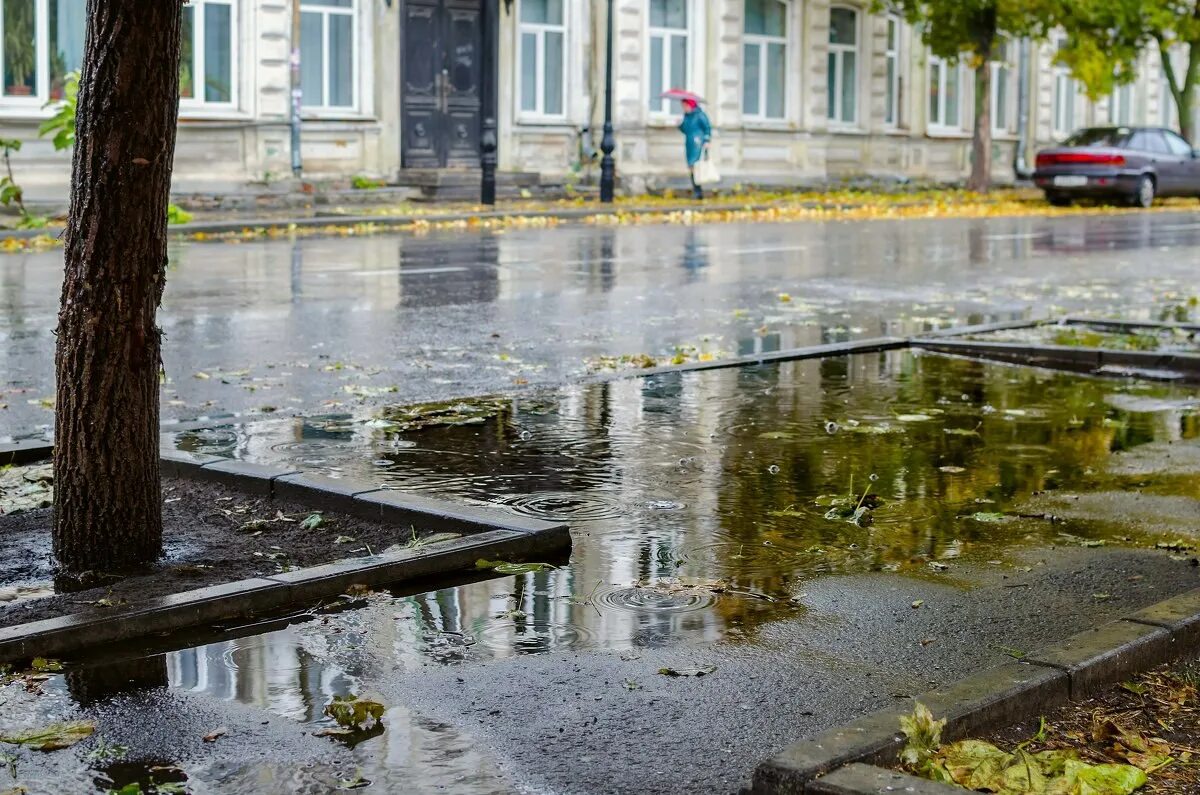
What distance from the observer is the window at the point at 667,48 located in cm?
3391

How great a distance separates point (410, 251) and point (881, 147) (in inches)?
835

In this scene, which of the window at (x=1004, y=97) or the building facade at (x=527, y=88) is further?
the window at (x=1004, y=97)

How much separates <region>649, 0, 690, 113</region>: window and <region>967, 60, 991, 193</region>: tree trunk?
613 cm

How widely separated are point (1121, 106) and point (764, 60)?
57.8 ft

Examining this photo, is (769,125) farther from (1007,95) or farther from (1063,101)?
(1063,101)

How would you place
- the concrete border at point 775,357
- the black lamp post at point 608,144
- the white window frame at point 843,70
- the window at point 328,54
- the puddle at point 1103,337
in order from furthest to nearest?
the white window frame at point 843,70, the black lamp post at point 608,144, the window at point 328,54, the puddle at point 1103,337, the concrete border at point 775,357

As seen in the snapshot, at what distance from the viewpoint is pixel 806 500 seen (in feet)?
22.8

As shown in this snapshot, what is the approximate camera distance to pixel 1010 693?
4.16 meters

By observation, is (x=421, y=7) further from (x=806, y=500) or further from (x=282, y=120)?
(x=806, y=500)

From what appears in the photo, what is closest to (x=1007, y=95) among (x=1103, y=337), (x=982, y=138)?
(x=982, y=138)

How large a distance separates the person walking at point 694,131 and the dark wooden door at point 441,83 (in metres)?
3.62

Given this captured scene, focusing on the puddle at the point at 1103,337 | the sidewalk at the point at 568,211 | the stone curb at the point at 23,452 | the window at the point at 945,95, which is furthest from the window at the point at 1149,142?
the stone curb at the point at 23,452

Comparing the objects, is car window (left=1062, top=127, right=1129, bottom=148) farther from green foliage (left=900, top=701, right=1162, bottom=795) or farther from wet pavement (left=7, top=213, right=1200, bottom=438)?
green foliage (left=900, top=701, right=1162, bottom=795)

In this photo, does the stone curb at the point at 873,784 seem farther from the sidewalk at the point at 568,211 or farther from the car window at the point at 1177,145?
the car window at the point at 1177,145
